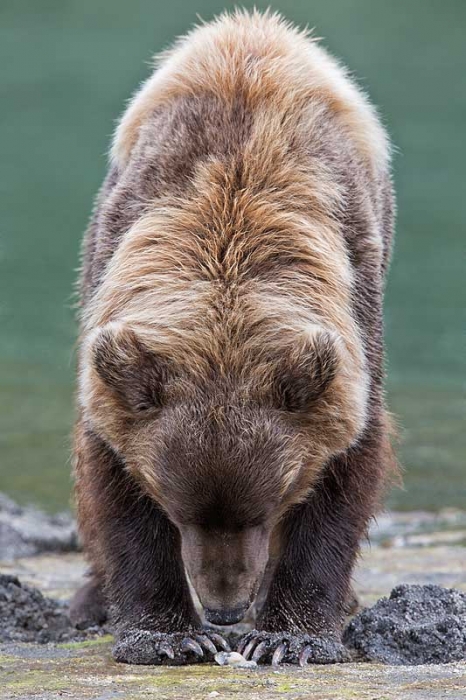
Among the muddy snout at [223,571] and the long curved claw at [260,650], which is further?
the long curved claw at [260,650]

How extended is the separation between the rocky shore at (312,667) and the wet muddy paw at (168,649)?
0.10 metres

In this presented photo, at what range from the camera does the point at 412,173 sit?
28469 mm

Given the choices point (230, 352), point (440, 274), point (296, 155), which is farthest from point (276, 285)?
point (440, 274)

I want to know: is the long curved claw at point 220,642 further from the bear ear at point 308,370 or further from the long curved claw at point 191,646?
the bear ear at point 308,370

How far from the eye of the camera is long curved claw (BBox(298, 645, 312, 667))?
20.5ft

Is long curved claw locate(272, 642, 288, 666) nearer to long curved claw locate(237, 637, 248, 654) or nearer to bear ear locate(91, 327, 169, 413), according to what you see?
long curved claw locate(237, 637, 248, 654)

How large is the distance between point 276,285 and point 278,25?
256cm

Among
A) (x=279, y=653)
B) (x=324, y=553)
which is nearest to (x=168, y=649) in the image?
(x=279, y=653)

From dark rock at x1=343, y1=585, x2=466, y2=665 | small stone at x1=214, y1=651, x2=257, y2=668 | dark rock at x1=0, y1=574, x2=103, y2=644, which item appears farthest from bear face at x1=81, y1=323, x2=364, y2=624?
dark rock at x1=0, y1=574, x2=103, y2=644

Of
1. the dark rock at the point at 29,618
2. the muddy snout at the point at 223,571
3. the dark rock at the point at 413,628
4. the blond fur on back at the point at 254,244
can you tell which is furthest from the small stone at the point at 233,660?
the dark rock at the point at 29,618

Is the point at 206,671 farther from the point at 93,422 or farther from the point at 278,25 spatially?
the point at 278,25

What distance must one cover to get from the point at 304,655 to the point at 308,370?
1.36 m

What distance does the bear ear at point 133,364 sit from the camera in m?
6.03

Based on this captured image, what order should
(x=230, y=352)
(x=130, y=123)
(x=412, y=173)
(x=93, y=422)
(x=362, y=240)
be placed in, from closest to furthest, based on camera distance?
1. (x=230, y=352)
2. (x=93, y=422)
3. (x=362, y=240)
4. (x=130, y=123)
5. (x=412, y=173)
